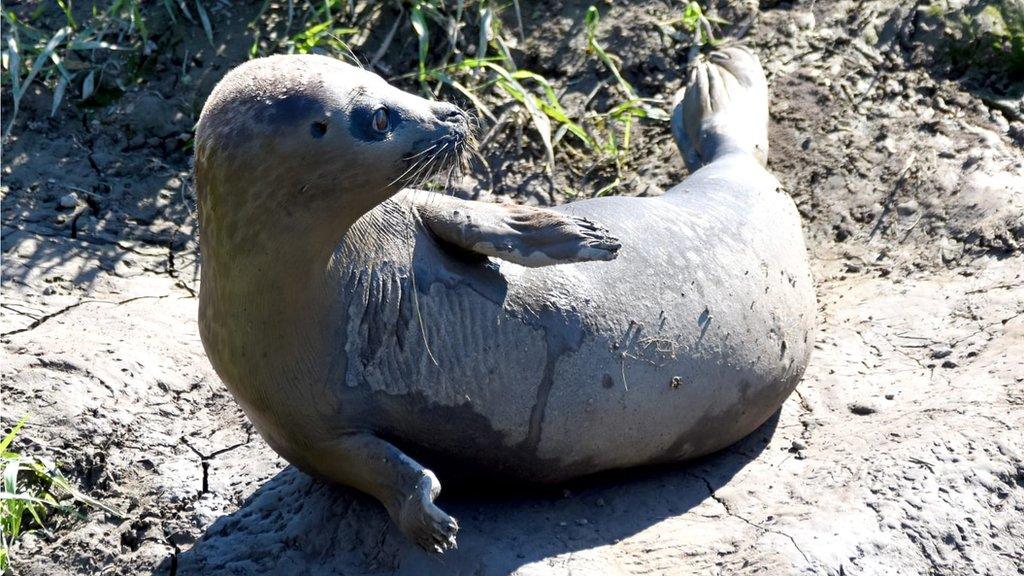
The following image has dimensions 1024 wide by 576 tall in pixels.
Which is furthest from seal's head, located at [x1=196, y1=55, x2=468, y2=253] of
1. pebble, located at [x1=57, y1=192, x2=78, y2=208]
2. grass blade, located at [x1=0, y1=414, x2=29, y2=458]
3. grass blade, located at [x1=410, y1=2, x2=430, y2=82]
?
grass blade, located at [x1=410, y1=2, x2=430, y2=82]

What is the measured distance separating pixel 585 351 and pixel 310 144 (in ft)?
3.39

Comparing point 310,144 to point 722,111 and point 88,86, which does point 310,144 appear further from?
point 88,86

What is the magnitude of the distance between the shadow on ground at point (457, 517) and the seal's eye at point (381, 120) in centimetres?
111

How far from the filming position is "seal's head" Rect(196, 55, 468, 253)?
3.06 metres

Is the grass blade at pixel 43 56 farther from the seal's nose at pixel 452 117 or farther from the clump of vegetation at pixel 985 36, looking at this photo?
the clump of vegetation at pixel 985 36

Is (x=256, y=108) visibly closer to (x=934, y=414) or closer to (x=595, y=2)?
(x=934, y=414)

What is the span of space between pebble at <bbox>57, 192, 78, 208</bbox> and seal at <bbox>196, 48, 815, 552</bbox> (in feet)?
6.72

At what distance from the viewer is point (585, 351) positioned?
12.1 ft

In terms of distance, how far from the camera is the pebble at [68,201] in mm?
5289

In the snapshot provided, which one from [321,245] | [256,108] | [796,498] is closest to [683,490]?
[796,498]

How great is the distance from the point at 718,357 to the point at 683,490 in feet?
1.29

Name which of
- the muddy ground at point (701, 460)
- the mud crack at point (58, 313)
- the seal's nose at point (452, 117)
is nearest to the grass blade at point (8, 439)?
the muddy ground at point (701, 460)

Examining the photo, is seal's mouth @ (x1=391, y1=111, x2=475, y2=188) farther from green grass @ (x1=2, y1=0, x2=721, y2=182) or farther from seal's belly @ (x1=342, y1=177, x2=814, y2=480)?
green grass @ (x1=2, y1=0, x2=721, y2=182)

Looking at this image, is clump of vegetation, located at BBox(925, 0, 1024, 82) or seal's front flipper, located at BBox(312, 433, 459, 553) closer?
seal's front flipper, located at BBox(312, 433, 459, 553)
